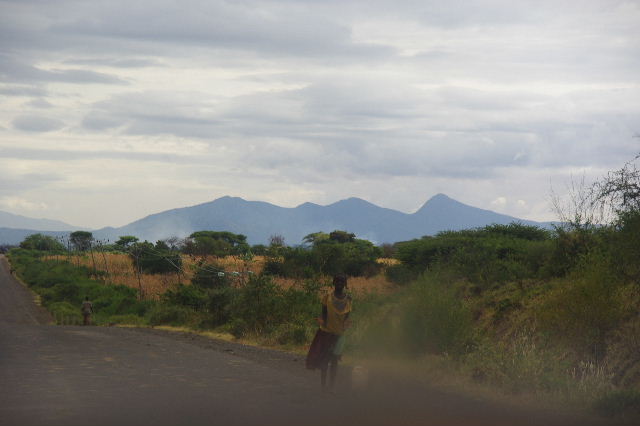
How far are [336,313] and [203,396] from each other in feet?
8.70

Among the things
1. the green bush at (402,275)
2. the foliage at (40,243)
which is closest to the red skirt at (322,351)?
the green bush at (402,275)

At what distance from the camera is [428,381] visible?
16.5 meters

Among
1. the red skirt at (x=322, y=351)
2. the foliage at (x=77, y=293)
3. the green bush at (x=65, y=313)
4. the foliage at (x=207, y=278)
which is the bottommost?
the green bush at (x=65, y=313)

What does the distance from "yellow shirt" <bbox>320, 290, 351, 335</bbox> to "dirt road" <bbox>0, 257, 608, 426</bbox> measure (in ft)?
3.54

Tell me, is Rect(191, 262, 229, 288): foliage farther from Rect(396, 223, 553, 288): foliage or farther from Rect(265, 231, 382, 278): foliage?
Rect(265, 231, 382, 278): foliage

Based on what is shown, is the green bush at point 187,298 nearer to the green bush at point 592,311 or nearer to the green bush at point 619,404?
the green bush at point 592,311

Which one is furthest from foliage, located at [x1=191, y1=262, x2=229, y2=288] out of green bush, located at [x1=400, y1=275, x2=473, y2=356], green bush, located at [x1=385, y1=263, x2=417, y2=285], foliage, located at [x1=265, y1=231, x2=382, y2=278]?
green bush, located at [x1=400, y1=275, x2=473, y2=356]

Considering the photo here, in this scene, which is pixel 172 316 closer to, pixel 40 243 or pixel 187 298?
pixel 187 298

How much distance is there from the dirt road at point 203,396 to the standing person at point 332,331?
46 centimetres

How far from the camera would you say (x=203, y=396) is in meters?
13.3

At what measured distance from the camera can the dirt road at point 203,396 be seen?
1126 centimetres

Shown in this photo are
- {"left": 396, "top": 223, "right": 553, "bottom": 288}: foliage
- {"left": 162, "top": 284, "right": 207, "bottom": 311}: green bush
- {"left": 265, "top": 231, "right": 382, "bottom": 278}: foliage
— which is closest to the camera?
{"left": 396, "top": 223, "right": 553, "bottom": 288}: foliage

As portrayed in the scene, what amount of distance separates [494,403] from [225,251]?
10294 centimetres

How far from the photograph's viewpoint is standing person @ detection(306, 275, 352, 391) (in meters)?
14.3
